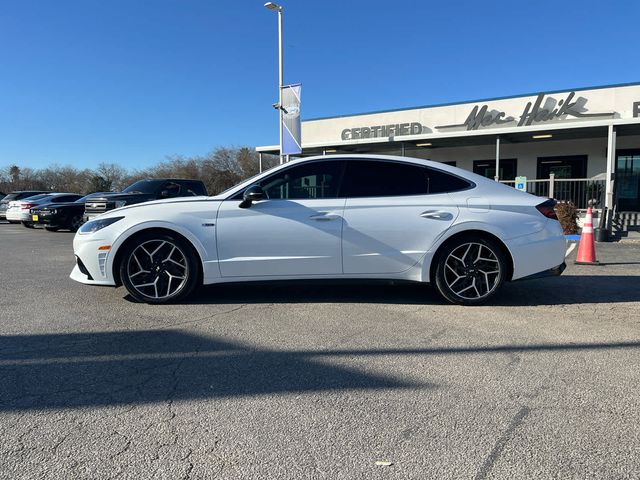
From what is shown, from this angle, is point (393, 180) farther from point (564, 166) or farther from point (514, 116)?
point (564, 166)

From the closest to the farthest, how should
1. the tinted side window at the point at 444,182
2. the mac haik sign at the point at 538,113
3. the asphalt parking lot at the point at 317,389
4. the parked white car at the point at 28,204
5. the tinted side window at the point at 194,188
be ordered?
the asphalt parking lot at the point at 317,389 → the tinted side window at the point at 444,182 → the tinted side window at the point at 194,188 → the parked white car at the point at 28,204 → the mac haik sign at the point at 538,113

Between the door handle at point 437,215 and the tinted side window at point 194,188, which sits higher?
the tinted side window at point 194,188

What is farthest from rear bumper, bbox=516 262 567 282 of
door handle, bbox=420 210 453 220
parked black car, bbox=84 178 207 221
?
parked black car, bbox=84 178 207 221

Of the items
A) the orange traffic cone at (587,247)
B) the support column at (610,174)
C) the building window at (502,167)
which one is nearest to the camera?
the orange traffic cone at (587,247)

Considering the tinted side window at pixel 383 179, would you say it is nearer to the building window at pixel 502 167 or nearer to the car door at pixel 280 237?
the car door at pixel 280 237

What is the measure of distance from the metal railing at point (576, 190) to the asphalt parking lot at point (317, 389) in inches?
444

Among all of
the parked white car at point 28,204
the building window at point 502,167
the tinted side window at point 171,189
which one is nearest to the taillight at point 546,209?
the tinted side window at point 171,189

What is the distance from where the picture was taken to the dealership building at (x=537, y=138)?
1612 cm

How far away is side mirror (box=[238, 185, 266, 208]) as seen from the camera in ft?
16.5

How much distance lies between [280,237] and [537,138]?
1677 cm

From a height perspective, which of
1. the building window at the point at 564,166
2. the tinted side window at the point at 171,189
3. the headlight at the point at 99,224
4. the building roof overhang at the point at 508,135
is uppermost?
the building roof overhang at the point at 508,135

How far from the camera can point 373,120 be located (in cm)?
2266

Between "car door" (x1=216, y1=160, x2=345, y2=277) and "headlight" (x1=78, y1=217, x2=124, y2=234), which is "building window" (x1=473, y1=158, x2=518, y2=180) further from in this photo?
"headlight" (x1=78, y1=217, x2=124, y2=234)

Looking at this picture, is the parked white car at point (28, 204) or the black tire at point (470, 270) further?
the parked white car at point (28, 204)
